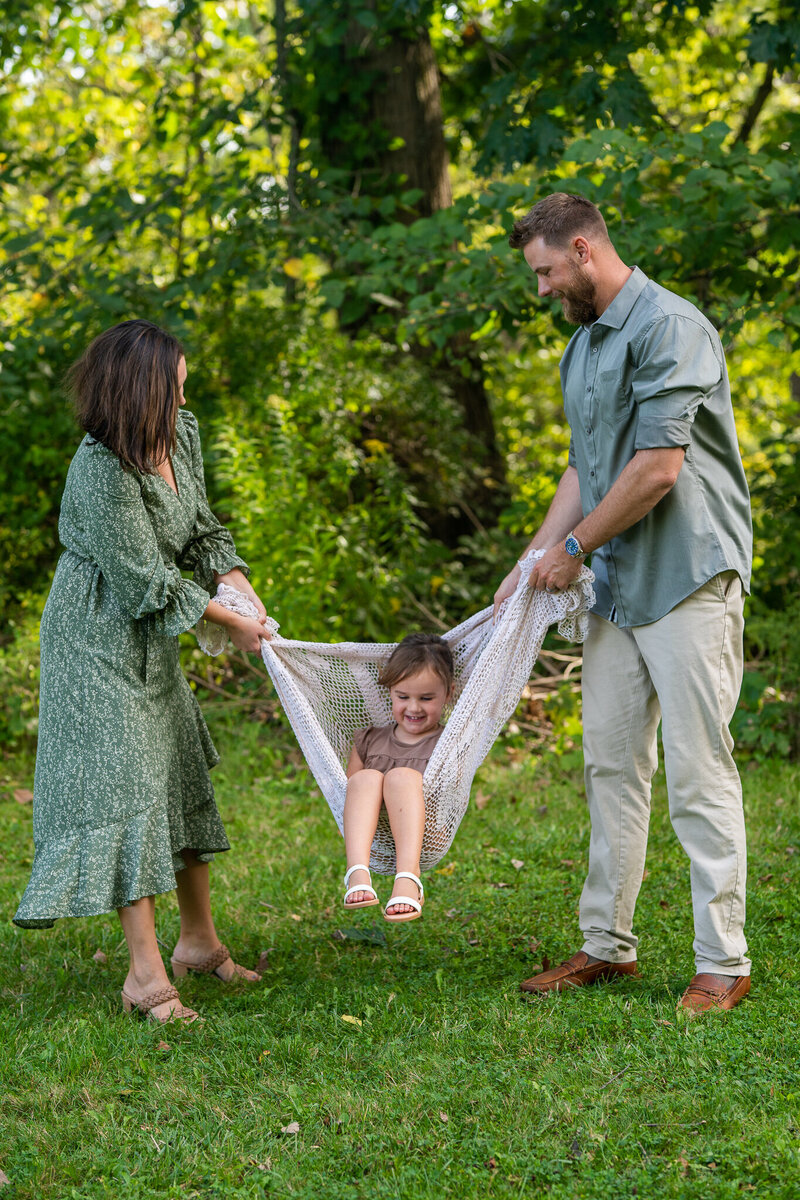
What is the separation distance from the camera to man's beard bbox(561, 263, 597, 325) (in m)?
2.66

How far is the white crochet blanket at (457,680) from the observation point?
2.87 metres

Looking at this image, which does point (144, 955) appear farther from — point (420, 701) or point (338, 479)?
point (338, 479)

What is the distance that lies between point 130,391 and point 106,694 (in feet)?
2.47

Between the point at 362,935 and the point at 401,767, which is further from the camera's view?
the point at 362,935

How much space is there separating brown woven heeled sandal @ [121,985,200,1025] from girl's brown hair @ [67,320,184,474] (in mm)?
1338

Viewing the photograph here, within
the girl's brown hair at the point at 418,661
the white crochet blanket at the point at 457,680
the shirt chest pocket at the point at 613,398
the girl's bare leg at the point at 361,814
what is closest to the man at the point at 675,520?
the shirt chest pocket at the point at 613,398

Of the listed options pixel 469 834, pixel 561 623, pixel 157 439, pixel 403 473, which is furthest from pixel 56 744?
pixel 403 473

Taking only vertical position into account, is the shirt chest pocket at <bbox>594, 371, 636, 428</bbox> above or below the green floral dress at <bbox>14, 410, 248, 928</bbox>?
above

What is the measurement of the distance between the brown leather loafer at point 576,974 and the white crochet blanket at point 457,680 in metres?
0.41

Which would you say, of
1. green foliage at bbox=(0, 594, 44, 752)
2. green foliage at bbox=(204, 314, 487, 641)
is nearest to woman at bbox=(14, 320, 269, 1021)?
green foliage at bbox=(204, 314, 487, 641)

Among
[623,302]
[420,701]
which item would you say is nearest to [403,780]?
[420,701]

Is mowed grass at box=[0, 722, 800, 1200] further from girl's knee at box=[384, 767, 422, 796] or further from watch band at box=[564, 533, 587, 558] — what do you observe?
watch band at box=[564, 533, 587, 558]

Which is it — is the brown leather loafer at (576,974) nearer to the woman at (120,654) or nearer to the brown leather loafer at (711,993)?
the brown leather loafer at (711,993)

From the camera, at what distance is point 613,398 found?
268cm
